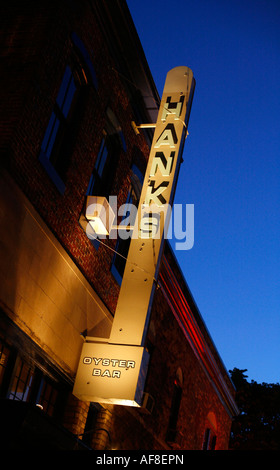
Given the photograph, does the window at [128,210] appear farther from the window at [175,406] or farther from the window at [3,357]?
the window at [175,406]

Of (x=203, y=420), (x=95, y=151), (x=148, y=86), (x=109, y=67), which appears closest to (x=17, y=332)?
(x=95, y=151)

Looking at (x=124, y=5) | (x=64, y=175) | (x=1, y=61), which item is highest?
(x=124, y=5)

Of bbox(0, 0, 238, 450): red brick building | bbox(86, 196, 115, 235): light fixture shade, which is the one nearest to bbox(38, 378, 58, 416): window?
bbox(0, 0, 238, 450): red brick building

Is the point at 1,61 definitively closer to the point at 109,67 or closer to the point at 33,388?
the point at 109,67

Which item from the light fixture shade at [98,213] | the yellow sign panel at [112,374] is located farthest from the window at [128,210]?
the yellow sign panel at [112,374]

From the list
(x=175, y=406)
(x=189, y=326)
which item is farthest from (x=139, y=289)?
(x=189, y=326)

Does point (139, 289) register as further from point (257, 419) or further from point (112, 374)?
point (257, 419)

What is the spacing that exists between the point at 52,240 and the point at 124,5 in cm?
516

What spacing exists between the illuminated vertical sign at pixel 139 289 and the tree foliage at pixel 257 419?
108 feet

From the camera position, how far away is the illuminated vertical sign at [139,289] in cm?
882

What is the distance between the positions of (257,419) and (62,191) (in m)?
37.2

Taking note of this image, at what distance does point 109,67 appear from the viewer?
1166cm

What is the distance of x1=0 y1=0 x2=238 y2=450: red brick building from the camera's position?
8281 mm

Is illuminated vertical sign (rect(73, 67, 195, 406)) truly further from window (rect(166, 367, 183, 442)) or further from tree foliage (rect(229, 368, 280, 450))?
tree foliage (rect(229, 368, 280, 450))
